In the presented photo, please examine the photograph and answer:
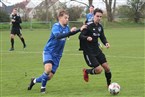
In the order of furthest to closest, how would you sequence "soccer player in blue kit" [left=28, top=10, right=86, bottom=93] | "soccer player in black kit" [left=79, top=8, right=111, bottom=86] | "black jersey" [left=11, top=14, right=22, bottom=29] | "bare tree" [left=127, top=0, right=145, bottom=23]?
"bare tree" [left=127, top=0, right=145, bottom=23], "black jersey" [left=11, top=14, right=22, bottom=29], "soccer player in black kit" [left=79, top=8, right=111, bottom=86], "soccer player in blue kit" [left=28, top=10, right=86, bottom=93]

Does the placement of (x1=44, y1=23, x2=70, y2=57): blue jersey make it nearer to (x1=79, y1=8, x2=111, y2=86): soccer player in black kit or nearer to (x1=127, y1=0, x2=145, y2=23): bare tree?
(x1=79, y1=8, x2=111, y2=86): soccer player in black kit

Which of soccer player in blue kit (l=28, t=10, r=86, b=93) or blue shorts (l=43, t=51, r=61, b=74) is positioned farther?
blue shorts (l=43, t=51, r=61, b=74)

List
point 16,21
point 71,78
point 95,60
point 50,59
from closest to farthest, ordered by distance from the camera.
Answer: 1. point 50,59
2. point 95,60
3. point 71,78
4. point 16,21

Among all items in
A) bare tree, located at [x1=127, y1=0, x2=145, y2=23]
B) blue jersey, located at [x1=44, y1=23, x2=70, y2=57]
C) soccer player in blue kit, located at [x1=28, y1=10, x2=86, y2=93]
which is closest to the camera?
soccer player in blue kit, located at [x1=28, y1=10, x2=86, y2=93]

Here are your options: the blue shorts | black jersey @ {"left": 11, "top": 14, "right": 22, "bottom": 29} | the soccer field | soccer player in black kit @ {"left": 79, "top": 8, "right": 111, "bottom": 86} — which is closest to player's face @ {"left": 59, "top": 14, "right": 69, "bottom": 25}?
soccer player in black kit @ {"left": 79, "top": 8, "right": 111, "bottom": 86}

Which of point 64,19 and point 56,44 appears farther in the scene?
point 56,44

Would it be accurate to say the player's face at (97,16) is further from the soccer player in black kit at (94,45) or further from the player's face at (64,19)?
the player's face at (64,19)

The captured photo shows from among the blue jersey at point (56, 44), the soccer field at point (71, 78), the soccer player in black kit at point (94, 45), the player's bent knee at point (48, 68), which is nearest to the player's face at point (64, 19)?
the blue jersey at point (56, 44)

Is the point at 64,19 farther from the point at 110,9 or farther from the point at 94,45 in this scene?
the point at 110,9

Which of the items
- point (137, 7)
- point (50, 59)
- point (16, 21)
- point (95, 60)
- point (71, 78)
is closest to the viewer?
point (50, 59)

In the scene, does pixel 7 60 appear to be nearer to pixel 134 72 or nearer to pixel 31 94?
pixel 134 72

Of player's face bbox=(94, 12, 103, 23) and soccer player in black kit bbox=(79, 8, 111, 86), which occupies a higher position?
player's face bbox=(94, 12, 103, 23)

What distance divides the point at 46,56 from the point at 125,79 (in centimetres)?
269

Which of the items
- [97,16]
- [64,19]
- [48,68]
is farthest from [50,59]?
[97,16]
